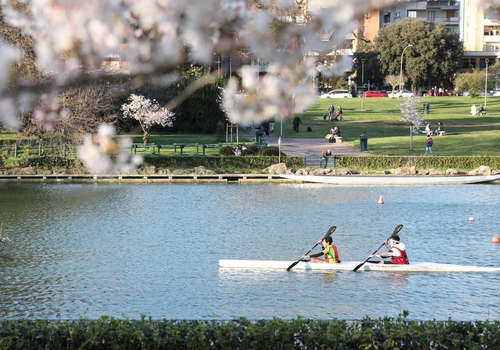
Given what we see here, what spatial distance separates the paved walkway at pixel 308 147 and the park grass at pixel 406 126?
3.47ft

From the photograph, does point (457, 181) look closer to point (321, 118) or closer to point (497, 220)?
point (497, 220)

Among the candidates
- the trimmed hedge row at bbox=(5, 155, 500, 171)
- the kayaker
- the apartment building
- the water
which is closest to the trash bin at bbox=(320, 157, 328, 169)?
the trimmed hedge row at bbox=(5, 155, 500, 171)

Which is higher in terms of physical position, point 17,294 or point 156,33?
point 156,33

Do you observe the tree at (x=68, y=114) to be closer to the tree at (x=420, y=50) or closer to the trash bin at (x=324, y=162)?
the trash bin at (x=324, y=162)

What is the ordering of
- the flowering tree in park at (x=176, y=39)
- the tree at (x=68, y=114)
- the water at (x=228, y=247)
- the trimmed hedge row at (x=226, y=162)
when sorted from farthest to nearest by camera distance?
the trimmed hedge row at (x=226, y=162)
the water at (x=228, y=247)
the tree at (x=68, y=114)
the flowering tree in park at (x=176, y=39)

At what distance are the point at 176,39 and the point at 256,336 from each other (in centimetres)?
635

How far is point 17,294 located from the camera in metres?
18.2

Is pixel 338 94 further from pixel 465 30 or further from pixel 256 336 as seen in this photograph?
pixel 256 336

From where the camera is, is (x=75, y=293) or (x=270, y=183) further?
(x=270, y=183)

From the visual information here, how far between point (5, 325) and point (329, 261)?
10.5 metres

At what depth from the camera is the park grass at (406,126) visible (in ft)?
147

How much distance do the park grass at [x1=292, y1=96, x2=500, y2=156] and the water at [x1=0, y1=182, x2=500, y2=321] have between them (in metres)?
7.67

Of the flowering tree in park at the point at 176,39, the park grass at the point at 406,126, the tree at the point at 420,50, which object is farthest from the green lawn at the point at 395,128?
the flowering tree in park at the point at 176,39

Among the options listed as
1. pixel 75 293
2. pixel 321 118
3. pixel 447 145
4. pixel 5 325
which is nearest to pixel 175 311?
pixel 75 293
